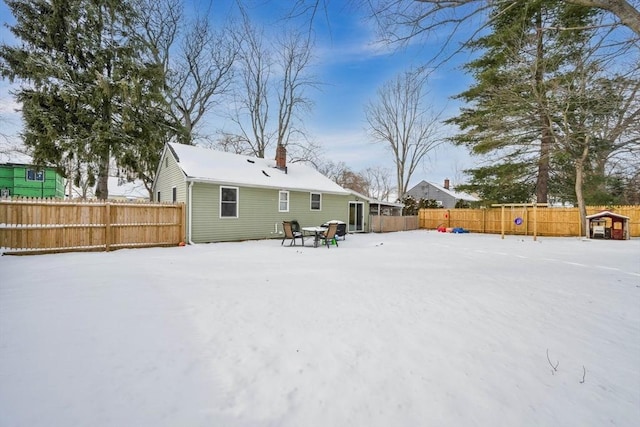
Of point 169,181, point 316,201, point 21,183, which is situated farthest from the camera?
point 21,183

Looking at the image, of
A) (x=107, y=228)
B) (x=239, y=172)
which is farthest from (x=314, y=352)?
(x=239, y=172)

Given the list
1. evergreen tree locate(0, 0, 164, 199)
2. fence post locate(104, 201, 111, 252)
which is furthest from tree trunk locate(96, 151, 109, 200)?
fence post locate(104, 201, 111, 252)

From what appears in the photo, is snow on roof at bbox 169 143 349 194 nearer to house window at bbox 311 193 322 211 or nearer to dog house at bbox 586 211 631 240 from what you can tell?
house window at bbox 311 193 322 211

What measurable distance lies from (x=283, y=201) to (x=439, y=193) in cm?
2670

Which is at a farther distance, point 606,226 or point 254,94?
point 254,94

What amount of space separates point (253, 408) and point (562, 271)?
Result: 24.2ft

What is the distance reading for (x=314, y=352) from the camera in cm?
275

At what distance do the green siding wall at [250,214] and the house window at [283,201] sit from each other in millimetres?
171

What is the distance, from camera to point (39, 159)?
13.5 meters

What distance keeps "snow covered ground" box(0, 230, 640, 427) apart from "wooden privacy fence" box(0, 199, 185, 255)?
13.2 ft

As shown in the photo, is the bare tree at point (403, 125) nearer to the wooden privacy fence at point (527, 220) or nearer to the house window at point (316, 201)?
the wooden privacy fence at point (527, 220)

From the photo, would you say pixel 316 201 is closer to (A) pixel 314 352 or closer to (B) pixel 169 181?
(B) pixel 169 181

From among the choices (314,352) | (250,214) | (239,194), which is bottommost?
(314,352)

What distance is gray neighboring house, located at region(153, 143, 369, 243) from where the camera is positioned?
11930 mm
